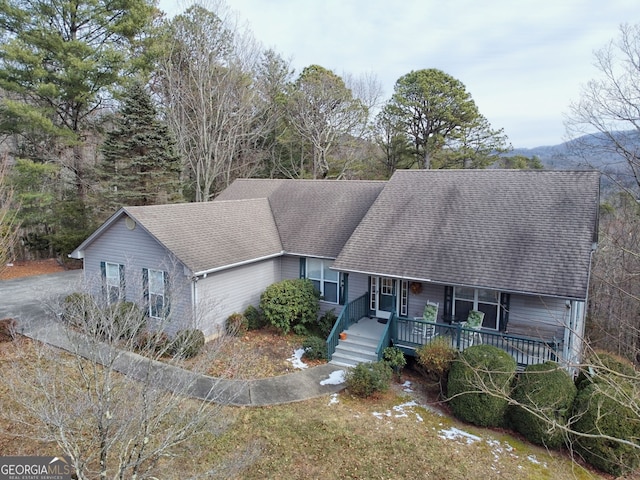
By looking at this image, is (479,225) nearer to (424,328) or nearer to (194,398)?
(424,328)

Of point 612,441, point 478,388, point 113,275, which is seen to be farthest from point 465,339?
point 113,275

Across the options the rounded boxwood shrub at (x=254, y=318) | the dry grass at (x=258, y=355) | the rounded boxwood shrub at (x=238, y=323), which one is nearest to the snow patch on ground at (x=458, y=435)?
the dry grass at (x=258, y=355)

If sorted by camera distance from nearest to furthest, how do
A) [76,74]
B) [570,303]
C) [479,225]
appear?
[570,303] → [479,225] → [76,74]

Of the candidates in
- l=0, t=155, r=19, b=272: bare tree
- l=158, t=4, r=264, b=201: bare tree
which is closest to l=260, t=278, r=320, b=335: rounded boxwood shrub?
l=0, t=155, r=19, b=272: bare tree

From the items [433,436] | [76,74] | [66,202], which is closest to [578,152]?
[433,436]

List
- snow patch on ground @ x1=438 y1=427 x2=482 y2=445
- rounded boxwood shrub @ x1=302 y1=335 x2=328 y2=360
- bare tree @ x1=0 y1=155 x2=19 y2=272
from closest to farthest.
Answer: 1. snow patch on ground @ x1=438 y1=427 x2=482 y2=445
2. rounded boxwood shrub @ x1=302 y1=335 x2=328 y2=360
3. bare tree @ x1=0 y1=155 x2=19 y2=272

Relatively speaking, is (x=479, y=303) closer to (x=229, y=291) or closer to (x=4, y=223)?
(x=229, y=291)

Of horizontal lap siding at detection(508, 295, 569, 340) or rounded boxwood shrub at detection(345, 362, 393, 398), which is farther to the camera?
horizontal lap siding at detection(508, 295, 569, 340)

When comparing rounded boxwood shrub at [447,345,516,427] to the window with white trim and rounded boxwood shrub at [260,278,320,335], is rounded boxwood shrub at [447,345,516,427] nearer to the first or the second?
the window with white trim
